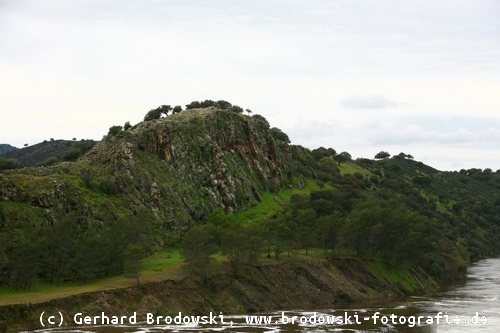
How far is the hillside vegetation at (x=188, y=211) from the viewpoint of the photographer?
325 ft

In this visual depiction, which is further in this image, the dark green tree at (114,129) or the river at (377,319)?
the dark green tree at (114,129)

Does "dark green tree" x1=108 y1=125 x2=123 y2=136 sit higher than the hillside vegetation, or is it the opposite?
"dark green tree" x1=108 y1=125 x2=123 y2=136

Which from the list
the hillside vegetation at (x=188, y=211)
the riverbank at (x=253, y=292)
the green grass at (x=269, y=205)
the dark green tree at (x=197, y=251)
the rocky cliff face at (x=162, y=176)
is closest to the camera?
the riverbank at (x=253, y=292)

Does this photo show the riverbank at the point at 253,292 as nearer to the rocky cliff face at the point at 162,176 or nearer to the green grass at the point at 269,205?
the rocky cliff face at the point at 162,176

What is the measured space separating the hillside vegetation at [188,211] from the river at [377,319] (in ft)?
51.1

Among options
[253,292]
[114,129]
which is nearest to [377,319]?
[253,292]

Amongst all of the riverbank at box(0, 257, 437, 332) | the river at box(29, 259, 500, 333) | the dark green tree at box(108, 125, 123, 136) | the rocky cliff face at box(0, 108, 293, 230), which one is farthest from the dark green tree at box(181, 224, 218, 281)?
the dark green tree at box(108, 125, 123, 136)

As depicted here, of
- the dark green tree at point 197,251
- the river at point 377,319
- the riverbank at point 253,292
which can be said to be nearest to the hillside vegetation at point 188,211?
the dark green tree at point 197,251

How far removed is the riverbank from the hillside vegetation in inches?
137

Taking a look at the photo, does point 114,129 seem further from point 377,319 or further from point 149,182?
point 377,319

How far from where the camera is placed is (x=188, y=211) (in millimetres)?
145250

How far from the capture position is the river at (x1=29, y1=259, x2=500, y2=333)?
82.6 meters

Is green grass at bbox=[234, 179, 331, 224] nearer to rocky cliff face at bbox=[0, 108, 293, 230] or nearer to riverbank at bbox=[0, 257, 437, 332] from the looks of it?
rocky cliff face at bbox=[0, 108, 293, 230]

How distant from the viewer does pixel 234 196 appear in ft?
525
